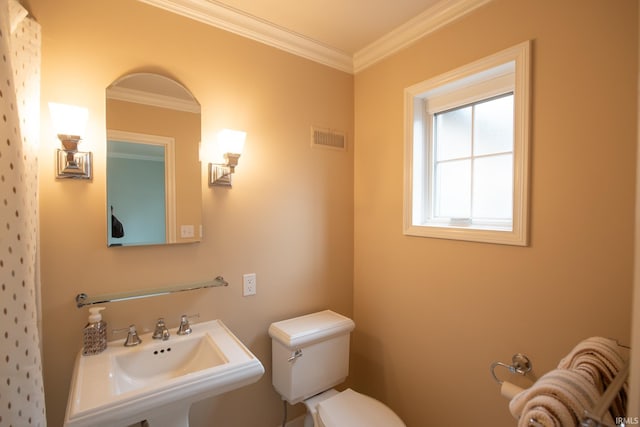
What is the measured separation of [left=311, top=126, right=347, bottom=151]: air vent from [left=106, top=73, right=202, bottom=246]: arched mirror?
28.5 inches

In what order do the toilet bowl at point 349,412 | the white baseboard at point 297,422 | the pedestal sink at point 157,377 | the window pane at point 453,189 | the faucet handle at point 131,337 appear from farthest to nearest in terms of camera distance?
the white baseboard at point 297,422
the window pane at point 453,189
the toilet bowl at point 349,412
the faucet handle at point 131,337
the pedestal sink at point 157,377

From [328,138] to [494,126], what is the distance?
0.96 m

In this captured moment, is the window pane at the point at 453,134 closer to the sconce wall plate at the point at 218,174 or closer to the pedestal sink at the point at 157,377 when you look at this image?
the sconce wall plate at the point at 218,174

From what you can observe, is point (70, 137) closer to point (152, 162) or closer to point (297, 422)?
point (152, 162)

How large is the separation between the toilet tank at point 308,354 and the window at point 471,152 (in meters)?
0.76

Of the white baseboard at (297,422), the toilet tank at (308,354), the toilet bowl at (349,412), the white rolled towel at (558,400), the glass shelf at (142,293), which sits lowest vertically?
the white baseboard at (297,422)

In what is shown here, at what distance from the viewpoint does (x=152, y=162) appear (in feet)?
4.73

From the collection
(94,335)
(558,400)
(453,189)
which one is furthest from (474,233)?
(94,335)

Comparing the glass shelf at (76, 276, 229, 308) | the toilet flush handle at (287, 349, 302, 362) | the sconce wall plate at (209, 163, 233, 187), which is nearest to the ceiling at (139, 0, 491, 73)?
the sconce wall plate at (209, 163, 233, 187)

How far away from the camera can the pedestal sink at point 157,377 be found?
3.16 feet

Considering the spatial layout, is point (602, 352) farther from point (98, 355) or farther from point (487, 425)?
point (98, 355)

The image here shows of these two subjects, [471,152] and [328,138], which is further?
[328,138]

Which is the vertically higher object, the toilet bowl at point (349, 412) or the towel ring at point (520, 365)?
the towel ring at point (520, 365)

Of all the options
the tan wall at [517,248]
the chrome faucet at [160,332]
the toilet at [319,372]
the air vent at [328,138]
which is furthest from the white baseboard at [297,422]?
the air vent at [328,138]
